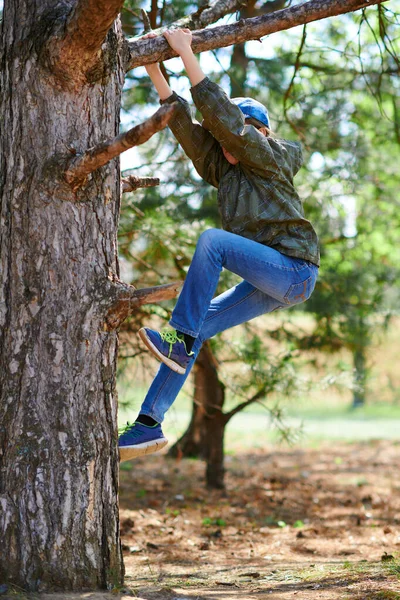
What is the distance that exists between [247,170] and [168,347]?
0.98 metres

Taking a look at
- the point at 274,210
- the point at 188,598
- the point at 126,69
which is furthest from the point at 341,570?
the point at 126,69

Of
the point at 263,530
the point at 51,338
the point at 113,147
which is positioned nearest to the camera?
the point at 113,147

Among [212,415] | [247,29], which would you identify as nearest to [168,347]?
[247,29]

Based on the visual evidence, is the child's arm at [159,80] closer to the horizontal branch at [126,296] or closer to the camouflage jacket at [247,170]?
the camouflage jacket at [247,170]

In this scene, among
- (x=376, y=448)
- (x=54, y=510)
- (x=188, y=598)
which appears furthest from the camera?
(x=376, y=448)

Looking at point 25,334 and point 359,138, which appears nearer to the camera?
point 25,334

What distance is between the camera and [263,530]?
5.93 meters

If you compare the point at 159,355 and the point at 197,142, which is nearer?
the point at 159,355

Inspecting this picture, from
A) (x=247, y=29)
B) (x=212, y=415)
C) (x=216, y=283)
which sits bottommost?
(x=212, y=415)

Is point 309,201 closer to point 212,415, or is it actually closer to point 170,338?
point 212,415

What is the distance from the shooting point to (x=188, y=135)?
12.0ft

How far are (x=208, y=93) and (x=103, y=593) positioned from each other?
2246 mm

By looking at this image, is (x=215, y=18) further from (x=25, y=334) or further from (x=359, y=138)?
(x=359, y=138)

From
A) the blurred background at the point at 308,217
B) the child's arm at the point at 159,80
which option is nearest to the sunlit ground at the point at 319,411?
the blurred background at the point at 308,217
